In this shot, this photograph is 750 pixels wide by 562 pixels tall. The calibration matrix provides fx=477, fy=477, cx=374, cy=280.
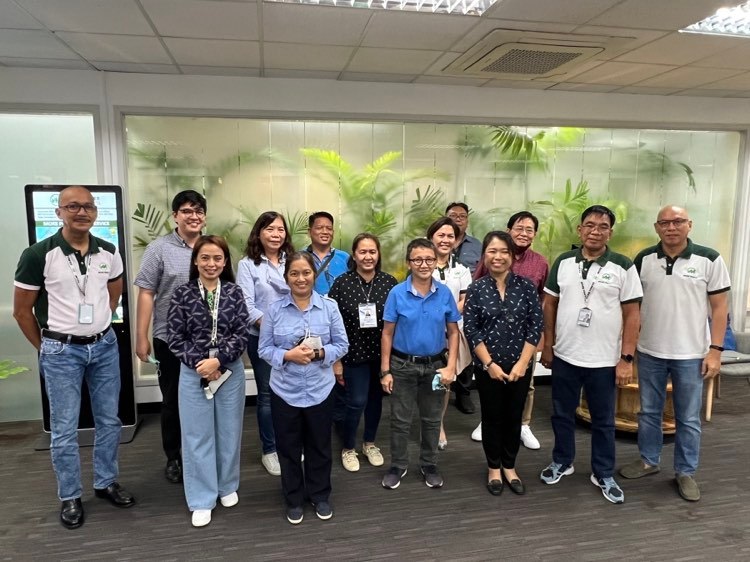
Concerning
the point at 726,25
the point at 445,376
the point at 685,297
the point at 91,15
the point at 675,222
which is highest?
the point at 726,25

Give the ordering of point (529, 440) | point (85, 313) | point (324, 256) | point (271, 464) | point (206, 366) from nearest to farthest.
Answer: point (206, 366), point (85, 313), point (271, 464), point (324, 256), point (529, 440)

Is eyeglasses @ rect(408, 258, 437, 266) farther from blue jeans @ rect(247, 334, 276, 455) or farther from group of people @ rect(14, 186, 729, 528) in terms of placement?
blue jeans @ rect(247, 334, 276, 455)

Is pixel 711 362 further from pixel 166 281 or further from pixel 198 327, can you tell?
pixel 166 281

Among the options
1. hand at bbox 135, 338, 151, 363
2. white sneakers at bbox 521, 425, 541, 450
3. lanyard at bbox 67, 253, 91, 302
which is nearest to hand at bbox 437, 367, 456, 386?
white sneakers at bbox 521, 425, 541, 450

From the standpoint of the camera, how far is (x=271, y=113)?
404 centimetres

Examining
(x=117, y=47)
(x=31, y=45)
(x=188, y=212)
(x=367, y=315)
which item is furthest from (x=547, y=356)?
(x=31, y=45)

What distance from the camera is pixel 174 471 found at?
9.62 ft

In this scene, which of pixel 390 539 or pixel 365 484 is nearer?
pixel 390 539

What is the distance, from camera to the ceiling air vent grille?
3354 millimetres

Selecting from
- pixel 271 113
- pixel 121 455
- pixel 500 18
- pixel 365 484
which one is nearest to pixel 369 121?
pixel 271 113

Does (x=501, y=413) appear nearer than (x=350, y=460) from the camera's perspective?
Yes

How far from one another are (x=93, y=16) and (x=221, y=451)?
2534 mm

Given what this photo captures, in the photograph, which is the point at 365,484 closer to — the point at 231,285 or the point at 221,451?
the point at 221,451

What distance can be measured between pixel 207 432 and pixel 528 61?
3299mm
